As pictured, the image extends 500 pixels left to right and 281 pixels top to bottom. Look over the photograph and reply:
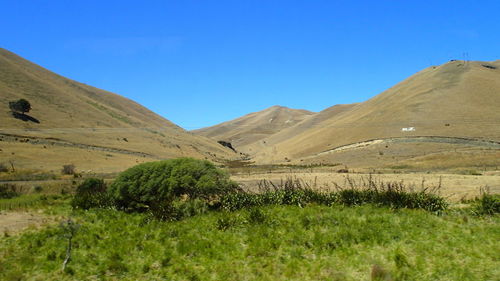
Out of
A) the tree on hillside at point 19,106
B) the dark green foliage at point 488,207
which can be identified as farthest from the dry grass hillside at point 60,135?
the dark green foliage at point 488,207

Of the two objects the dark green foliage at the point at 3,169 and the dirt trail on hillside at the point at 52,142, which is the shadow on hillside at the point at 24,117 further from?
the dark green foliage at the point at 3,169

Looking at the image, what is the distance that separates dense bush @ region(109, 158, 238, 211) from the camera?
17031 millimetres

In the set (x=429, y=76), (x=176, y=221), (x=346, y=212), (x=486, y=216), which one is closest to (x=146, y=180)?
(x=176, y=221)

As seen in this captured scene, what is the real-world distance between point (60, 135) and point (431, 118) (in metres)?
73.5

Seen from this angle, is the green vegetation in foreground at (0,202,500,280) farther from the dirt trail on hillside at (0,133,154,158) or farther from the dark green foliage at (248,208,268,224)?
the dirt trail on hillside at (0,133,154,158)

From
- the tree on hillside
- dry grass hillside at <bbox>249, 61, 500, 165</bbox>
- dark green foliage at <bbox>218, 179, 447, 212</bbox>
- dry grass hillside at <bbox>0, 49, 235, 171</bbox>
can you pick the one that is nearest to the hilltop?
dry grass hillside at <bbox>249, 61, 500, 165</bbox>

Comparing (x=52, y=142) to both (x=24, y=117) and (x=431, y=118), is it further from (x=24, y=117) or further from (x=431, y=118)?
(x=431, y=118)

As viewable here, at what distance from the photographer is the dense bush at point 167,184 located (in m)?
17.0

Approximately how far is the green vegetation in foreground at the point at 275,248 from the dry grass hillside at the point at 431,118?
46.9 metres

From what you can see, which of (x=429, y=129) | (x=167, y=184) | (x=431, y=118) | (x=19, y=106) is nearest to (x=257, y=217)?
(x=167, y=184)

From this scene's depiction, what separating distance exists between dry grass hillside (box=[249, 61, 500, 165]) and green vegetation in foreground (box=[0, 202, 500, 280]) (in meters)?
46.9

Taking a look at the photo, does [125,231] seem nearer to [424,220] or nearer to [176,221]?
[176,221]

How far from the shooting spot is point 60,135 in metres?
72.4

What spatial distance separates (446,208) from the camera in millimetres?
13992
